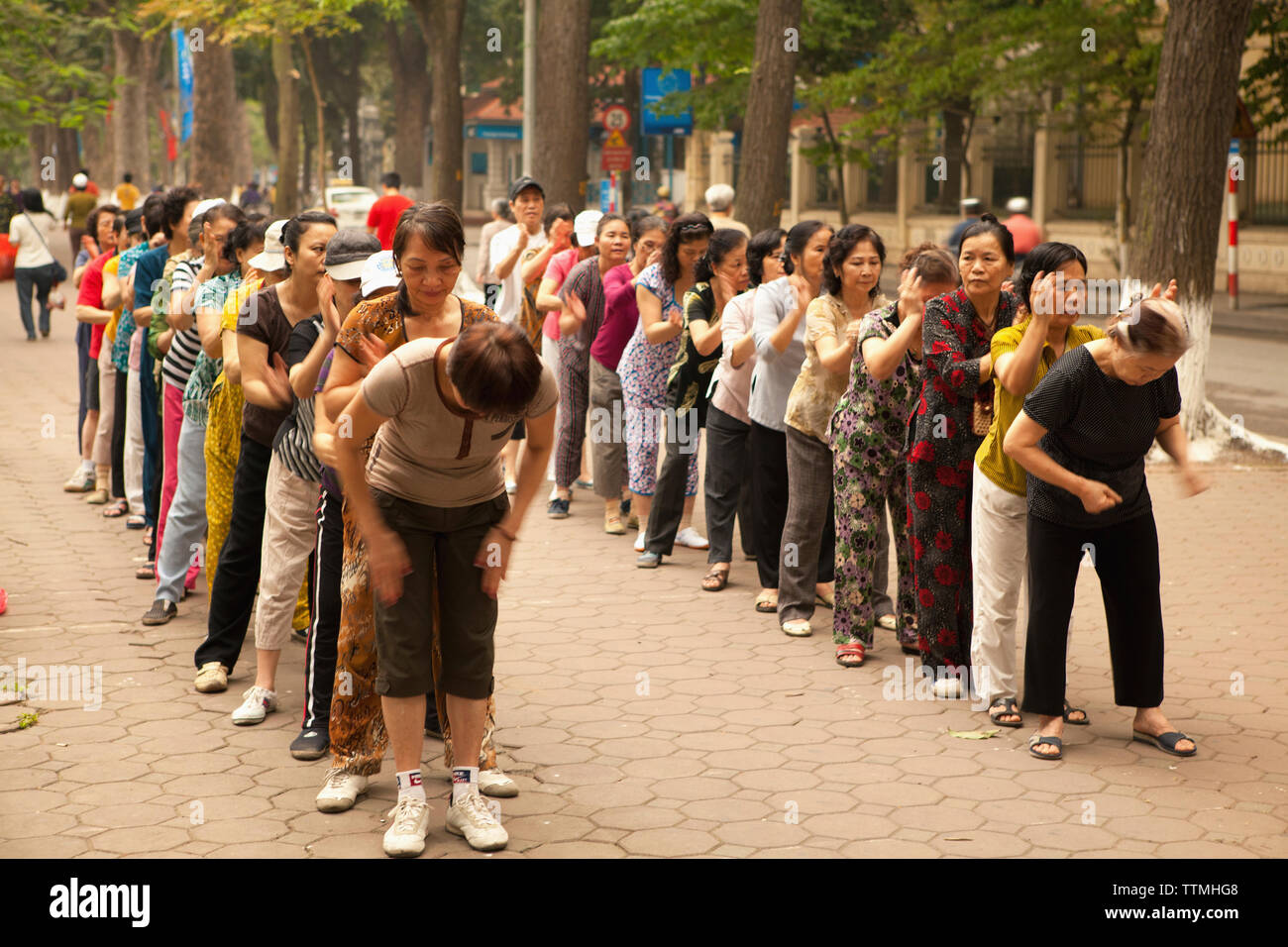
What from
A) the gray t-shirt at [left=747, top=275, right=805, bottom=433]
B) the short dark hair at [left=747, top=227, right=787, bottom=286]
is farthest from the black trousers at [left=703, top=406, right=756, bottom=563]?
the short dark hair at [left=747, top=227, right=787, bottom=286]

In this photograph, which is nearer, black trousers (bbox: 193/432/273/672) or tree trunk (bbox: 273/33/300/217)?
black trousers (bbox: 193/432/273/672)

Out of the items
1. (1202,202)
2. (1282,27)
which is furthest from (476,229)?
(1202,202)

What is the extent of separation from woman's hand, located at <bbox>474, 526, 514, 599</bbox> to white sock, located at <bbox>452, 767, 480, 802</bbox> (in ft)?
1.80

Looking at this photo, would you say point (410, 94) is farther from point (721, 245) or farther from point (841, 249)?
point (841, 249)

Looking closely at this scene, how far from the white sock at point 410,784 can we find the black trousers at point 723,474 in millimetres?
3450

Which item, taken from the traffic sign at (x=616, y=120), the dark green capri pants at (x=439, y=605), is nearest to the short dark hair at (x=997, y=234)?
the dark green capri pants at (x=439, y=605)

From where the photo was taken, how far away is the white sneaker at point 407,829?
14.1 feet

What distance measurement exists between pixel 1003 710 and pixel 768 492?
1972mm

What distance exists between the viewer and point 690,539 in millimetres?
8734

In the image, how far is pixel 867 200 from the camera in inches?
1540

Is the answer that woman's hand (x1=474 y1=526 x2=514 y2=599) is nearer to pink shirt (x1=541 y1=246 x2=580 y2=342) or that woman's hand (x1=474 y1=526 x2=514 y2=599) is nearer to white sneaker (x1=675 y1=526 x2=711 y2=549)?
white sneaker (x1=675 y1=526 x2=711 y2=549)

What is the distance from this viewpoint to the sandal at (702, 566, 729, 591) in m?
7.71

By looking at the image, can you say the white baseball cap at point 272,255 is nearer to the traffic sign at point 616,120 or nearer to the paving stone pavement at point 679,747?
the paving stone pavement at point 679,747

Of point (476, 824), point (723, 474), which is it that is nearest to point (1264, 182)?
point (723, 474)
